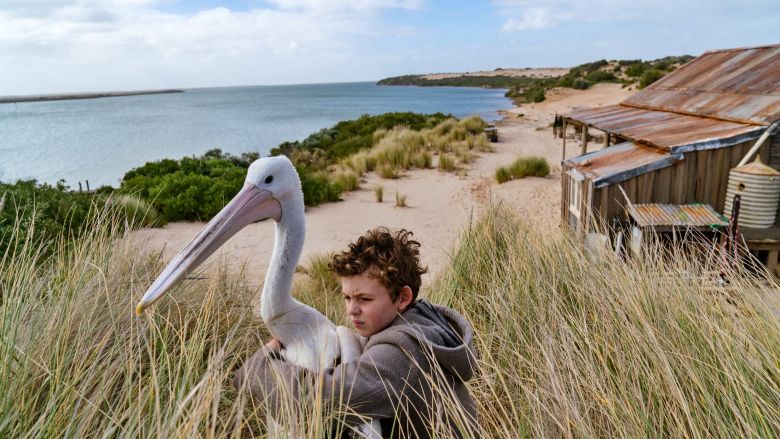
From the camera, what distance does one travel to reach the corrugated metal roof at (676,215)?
19.3 feet

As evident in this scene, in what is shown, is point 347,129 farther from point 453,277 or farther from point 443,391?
point 443,391

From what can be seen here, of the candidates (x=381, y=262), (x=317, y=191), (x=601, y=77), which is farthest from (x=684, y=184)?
(x=601, y=77)

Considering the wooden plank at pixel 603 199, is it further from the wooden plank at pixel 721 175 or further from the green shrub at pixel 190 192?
the green shrub at pixel 190 192

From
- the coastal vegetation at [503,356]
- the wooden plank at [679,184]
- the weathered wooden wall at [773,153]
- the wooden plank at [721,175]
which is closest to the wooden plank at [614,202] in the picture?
the wooden plank at [679,184]

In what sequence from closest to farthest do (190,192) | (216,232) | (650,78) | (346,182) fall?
(216,232), (190,192), (346,182), (650,78)

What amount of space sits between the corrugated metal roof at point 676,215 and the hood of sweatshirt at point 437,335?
4.45m

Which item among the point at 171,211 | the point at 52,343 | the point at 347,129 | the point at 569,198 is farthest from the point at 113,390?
the point at 347,129

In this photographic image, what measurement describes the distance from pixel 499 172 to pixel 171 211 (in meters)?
A: 8.74

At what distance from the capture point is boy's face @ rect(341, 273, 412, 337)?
1865mm

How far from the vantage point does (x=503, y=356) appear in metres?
2.78

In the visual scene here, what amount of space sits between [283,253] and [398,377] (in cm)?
79

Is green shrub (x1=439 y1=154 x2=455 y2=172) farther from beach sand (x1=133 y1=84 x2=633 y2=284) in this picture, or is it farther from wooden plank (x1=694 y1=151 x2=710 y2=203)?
wooden plank (x1=694 y1=151 x2=710 y2=203)

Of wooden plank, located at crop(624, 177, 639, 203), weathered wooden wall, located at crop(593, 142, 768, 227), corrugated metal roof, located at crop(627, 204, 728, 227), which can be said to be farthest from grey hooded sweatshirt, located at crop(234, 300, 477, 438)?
wooden plank, located at crop(624, 177, 639, 203)

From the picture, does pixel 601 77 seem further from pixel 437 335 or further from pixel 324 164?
pixel 437 335
